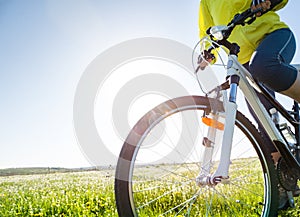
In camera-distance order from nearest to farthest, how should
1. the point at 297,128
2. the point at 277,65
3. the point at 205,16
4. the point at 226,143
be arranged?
the point at 226,143, the point at 277,65, the point at 297,128, the point at 205,16

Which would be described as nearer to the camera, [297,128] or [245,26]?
[245,26]

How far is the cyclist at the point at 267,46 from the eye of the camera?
252cm

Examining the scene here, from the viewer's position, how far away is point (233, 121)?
87.3 inches

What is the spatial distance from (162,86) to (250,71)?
2.37 ft

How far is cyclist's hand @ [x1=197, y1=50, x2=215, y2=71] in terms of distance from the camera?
260cm

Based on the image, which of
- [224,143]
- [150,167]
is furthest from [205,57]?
[150,167]

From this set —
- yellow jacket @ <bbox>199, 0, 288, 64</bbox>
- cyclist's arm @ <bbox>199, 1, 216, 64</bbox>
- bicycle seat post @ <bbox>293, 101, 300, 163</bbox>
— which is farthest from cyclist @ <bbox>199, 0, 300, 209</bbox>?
bicycle seat post @ <bbox>293, 101, 300, 163</bbox>

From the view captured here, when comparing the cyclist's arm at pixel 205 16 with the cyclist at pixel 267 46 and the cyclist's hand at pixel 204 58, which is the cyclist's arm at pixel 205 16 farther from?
the cyclist's hand at pixel 204 58

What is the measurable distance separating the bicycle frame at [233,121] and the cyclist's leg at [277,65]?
0.10 m

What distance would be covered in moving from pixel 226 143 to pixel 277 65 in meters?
0.83

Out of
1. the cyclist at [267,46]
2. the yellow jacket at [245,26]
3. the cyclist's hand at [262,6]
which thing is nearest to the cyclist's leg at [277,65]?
the cyclist at [267,46]

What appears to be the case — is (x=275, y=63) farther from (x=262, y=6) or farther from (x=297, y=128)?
(x=297, y=128)

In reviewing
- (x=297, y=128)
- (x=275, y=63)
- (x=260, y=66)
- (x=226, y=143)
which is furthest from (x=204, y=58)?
(x=297, y=128)

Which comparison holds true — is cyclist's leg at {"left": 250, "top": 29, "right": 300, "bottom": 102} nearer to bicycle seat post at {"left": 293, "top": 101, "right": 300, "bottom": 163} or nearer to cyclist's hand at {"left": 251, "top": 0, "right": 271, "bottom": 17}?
bicycle seat post at {"left": 293, "top": 101, "right": 300, "bottom": 163}
